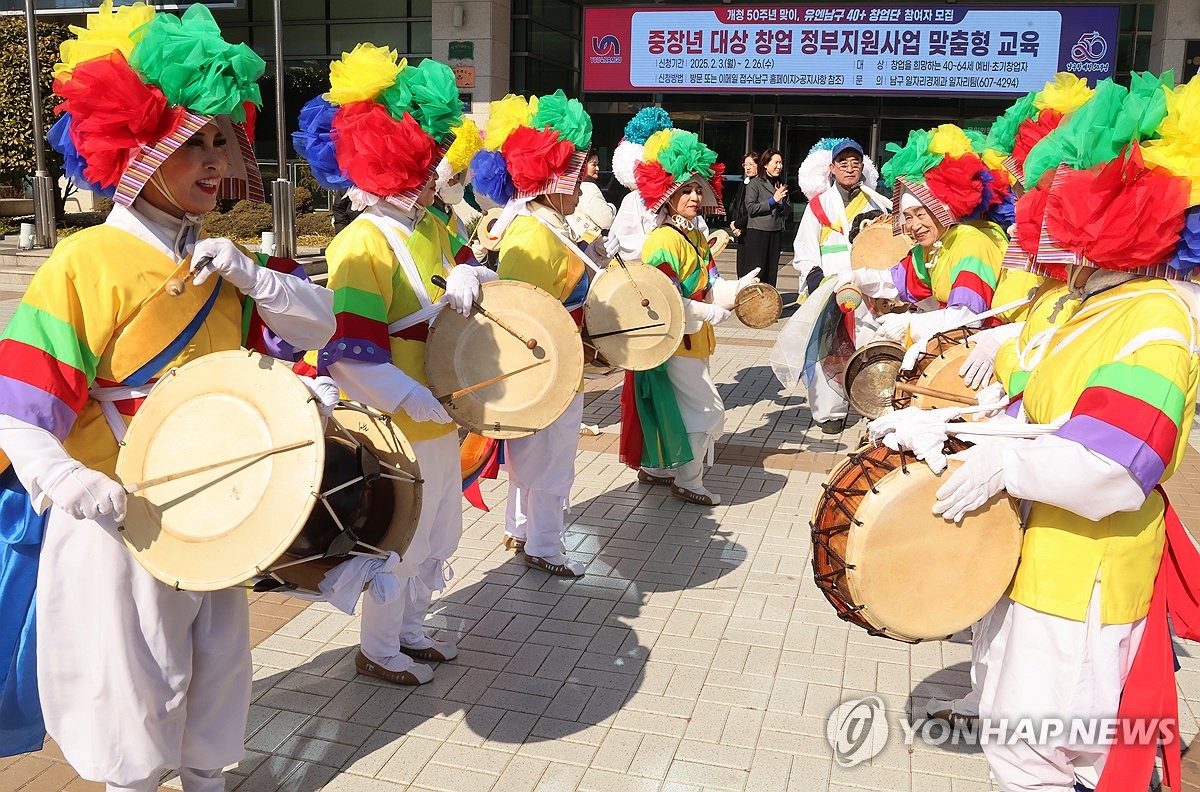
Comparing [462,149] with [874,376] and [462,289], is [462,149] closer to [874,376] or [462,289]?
[462,289]

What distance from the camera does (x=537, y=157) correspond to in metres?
4.83

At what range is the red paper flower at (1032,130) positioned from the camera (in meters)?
4.70

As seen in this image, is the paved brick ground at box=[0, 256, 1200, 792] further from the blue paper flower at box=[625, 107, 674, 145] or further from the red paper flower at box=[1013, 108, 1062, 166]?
the blue paper flower at box=[625, 107, 674, 145]

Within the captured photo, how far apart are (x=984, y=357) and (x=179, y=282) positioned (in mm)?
2620

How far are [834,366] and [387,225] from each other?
15.4 ft

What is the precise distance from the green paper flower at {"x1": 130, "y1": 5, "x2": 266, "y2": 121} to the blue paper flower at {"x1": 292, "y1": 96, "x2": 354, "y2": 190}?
1094mm

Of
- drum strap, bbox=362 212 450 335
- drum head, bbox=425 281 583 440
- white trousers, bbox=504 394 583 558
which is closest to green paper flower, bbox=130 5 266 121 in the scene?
A: drum strap, bbox=362 212 450 335

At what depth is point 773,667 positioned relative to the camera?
414cm

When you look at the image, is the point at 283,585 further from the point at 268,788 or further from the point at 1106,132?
the point at 1106,132

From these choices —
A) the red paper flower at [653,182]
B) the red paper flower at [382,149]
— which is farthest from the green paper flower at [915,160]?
the red paper flower at [382,149]

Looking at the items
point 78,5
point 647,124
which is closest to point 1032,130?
point 647,124

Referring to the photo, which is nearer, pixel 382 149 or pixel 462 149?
pixel 382 149

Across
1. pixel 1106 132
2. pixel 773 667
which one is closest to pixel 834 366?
pixel 773 667

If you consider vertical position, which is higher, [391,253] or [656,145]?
[656,145]
